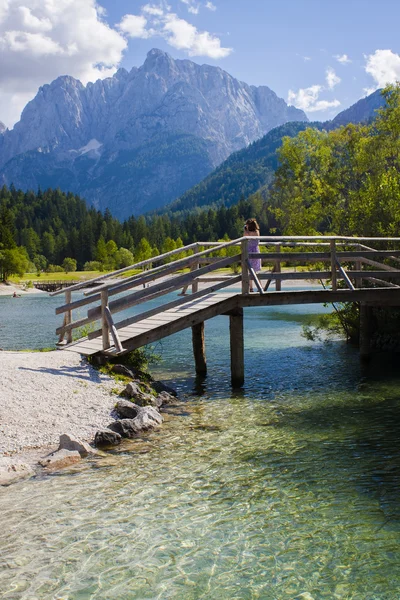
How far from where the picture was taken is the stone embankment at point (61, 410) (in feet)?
36.5

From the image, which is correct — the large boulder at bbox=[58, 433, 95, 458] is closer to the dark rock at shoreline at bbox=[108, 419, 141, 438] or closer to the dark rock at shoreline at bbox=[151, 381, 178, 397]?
the dark rock at shoreline at bbox=[108, 419, 141, 438]

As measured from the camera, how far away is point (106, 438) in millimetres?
11992

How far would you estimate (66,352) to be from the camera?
1681cm

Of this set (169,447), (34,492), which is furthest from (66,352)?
(34,492)

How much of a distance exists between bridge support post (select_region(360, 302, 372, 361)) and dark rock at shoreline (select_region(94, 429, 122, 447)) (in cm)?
1373

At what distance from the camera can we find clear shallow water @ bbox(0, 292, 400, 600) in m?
7.07

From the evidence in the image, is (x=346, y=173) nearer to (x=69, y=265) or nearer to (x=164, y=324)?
(x=164, y=324)

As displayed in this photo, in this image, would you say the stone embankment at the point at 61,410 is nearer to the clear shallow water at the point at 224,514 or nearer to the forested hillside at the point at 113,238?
the clear shallow water at the point at 224,514

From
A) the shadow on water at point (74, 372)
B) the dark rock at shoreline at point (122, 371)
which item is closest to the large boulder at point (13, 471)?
the shadow on water at point (74, 372)

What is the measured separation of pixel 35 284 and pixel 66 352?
365 feet

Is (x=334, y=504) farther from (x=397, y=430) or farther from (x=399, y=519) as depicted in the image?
(x=397, y=430)

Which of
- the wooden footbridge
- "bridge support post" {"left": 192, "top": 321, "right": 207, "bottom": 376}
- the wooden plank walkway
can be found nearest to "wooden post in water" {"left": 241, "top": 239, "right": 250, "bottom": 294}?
the wooden footbridge

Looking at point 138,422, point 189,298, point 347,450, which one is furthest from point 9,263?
point 347,450

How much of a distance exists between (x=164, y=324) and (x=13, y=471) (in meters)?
6.81
